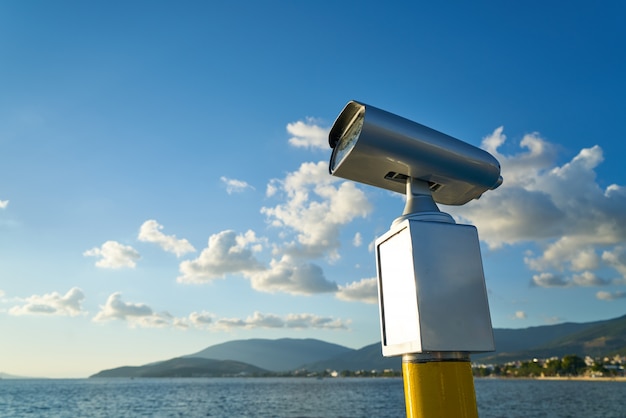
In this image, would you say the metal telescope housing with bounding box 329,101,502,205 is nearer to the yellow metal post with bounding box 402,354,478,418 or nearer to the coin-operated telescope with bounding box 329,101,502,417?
the coin-operated telescope with bounding box 329,101,502,417

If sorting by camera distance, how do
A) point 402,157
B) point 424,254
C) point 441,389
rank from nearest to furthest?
point 441,389, point 424,254, point 402,157

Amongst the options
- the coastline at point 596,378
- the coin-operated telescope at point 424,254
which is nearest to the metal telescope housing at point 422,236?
the coin-operated telescope at point 424,254

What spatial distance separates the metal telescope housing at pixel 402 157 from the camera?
91.4 inches

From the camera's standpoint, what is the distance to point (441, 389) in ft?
6.55

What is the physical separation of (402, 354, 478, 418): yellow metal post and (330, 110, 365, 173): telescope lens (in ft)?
3.58

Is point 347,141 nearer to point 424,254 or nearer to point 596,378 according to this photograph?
point 424,254

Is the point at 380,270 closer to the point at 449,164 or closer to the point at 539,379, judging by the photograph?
the point at 449,164

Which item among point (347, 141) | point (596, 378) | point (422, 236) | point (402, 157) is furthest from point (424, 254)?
point (596, 378)

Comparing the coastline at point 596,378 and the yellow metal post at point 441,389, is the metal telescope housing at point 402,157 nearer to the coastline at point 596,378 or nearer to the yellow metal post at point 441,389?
the yellow metal post at point 441,389

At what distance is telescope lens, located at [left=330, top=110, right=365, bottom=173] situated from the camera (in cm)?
237

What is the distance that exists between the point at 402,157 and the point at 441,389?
1.13 metres

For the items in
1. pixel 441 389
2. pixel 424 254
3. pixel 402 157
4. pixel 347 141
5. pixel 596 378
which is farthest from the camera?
pixel 596 378

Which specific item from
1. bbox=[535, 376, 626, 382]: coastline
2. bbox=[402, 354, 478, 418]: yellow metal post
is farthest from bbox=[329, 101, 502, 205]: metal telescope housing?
bbox=[535, 376, 626, 382]: coastline

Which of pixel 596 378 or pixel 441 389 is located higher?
pixel 441 389
